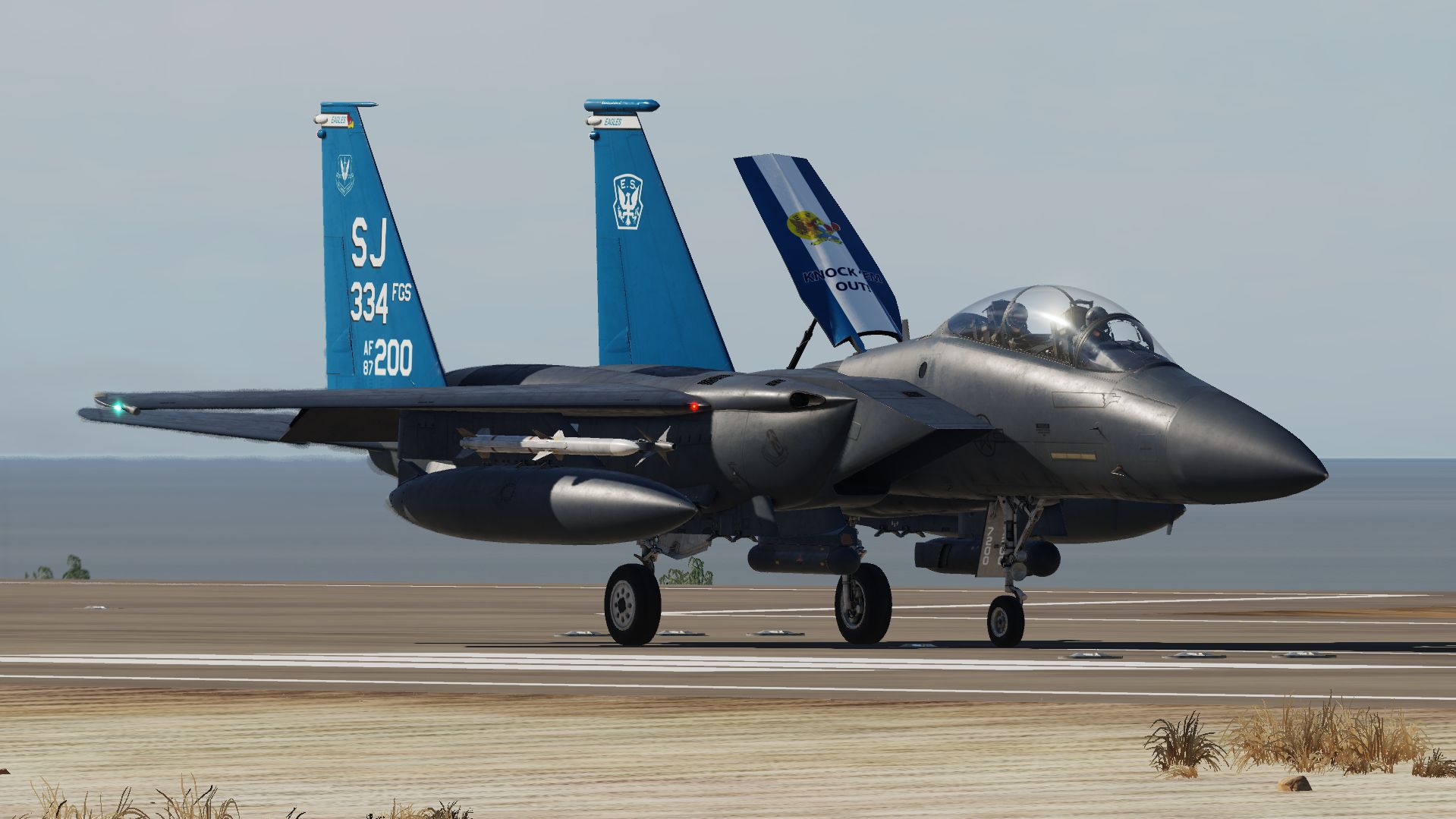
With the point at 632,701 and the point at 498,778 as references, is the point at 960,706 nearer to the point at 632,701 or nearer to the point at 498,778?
the point at 632,701

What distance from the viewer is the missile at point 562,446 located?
2502cm

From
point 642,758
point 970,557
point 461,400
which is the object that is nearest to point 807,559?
point 970,557

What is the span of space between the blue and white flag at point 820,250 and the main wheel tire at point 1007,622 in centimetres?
951

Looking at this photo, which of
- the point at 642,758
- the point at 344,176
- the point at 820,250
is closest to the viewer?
the point at 642,758

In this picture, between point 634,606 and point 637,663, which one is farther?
point 634,606

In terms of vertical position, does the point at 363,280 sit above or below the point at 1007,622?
above

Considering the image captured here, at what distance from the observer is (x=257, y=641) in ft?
85.0

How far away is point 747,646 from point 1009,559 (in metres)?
2.97

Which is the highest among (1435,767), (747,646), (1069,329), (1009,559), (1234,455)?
(1069,329)

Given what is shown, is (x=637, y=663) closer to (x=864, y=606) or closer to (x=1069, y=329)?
(x=864, y=606)

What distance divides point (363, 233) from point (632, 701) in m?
16.5

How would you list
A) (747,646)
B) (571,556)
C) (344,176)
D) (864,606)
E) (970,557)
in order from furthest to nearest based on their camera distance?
1. (571,556)
2. (344,176)
3. (864,606)
4. (970,557)
5. (747,646)

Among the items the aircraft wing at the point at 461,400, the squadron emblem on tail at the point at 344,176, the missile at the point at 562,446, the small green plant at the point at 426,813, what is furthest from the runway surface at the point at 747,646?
the small green plant at the point at 426,813

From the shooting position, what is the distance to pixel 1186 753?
12516 millimetres
